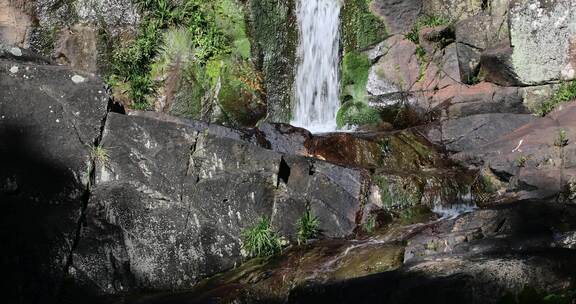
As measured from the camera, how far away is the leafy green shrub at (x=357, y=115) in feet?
44.8

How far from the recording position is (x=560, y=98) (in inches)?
486

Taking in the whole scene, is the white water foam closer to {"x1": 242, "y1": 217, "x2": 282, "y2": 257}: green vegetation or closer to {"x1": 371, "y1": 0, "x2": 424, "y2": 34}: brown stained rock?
{"x1": 242, "y1": 217, "x2": 282, "y2": 257}: green vegetation

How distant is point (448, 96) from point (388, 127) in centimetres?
128

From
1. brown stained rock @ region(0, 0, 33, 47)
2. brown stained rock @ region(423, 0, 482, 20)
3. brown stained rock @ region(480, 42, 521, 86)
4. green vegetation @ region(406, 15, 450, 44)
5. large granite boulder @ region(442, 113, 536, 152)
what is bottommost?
large granite boulder @ region(442, 113, 536, 152)

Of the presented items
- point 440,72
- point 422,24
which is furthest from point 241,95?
point 422,24

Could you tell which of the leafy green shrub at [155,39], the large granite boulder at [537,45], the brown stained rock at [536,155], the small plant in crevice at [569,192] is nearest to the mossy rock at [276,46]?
the leafy green shrub at [155,39]

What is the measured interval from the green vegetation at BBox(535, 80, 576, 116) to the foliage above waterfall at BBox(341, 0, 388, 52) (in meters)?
3.83

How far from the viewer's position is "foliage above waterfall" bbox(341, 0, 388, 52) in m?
15.0

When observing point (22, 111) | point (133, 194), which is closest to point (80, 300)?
point (133, 194)

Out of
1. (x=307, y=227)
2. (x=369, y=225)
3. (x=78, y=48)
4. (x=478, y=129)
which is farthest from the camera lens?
(x=78, y=48)

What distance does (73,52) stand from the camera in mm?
14164

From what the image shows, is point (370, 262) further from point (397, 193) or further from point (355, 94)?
point (355, 94)

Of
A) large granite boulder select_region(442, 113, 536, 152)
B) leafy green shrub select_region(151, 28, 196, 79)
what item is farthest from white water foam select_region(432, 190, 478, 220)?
leafy green shrub select_region(151, 28, 196, 79)

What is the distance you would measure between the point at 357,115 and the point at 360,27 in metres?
2.31
